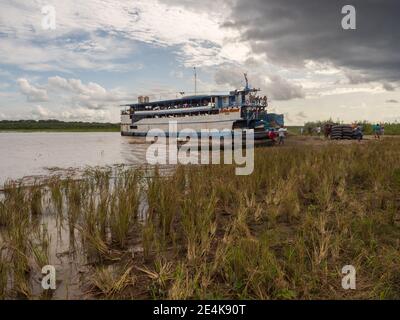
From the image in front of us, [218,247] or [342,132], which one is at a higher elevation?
[342,132]

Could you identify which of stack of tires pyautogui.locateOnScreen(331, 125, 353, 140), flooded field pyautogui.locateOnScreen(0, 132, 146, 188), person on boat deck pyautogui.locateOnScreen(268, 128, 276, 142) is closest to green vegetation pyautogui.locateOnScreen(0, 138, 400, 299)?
flooded field pyautogui.locateOnScreen(0, 132, 146, 188)

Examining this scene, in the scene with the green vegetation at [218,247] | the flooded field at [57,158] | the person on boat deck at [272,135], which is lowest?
the green vegetation at [218,247]

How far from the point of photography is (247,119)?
38.7m

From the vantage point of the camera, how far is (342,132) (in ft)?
109

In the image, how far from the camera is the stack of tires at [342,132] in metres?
32.6

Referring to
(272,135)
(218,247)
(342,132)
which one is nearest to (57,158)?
(272,135)

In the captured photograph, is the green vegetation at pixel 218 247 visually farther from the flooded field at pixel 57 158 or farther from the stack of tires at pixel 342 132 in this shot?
the stack of tires at pixel 342 132

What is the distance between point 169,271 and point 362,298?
223cm

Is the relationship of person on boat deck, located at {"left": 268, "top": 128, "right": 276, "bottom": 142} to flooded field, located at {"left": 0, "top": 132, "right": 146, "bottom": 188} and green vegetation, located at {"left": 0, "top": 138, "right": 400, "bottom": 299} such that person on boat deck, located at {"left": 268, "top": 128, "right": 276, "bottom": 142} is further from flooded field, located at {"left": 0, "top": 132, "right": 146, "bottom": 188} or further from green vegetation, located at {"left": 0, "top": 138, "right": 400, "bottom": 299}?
green vegetation, located at {"left": 0, "top": 138, "right": 400, "bottom": 299}

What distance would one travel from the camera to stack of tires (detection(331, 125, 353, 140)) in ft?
107

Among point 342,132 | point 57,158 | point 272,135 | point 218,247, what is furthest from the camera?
point 342,132

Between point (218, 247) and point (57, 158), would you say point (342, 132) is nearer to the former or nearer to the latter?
point (57, 158)

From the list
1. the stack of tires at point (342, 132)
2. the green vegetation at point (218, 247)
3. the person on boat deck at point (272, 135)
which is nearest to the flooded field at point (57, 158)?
the green vegetation at point (218, 247)
